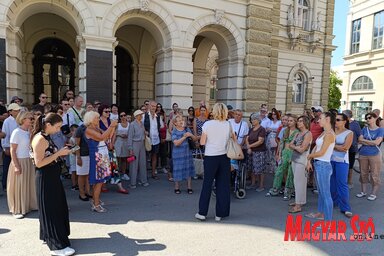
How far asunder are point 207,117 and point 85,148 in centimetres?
391

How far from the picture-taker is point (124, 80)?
50.1 feet

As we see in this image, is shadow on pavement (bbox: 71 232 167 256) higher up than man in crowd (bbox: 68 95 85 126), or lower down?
lower down

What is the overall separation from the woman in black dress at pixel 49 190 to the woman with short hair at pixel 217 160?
2.15 m

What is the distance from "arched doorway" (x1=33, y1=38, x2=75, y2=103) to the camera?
13164 mm

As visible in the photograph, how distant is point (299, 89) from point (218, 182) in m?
15.5

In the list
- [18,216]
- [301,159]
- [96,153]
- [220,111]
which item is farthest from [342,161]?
[18,216]

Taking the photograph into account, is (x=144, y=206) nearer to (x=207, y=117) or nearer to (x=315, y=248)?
(x=315, y=248)

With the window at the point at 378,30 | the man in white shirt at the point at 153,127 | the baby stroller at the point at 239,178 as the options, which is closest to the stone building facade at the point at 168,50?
the man in white shirt at the point at 153,127

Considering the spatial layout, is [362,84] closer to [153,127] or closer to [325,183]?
[153,127]

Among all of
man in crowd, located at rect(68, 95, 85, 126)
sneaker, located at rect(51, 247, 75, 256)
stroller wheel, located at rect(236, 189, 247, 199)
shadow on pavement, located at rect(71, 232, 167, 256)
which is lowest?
shadow on pavement, located at rect(71, 232, 167, 256)

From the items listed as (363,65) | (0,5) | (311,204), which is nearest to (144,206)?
(311,204)

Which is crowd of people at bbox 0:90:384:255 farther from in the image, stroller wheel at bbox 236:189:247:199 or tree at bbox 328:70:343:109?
tree at bbox 328:70:343:109

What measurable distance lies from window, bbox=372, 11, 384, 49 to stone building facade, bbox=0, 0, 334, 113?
17765 millimetres

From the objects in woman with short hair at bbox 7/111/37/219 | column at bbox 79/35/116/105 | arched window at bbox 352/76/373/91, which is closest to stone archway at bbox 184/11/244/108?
column at bbox 79/35/116/105
